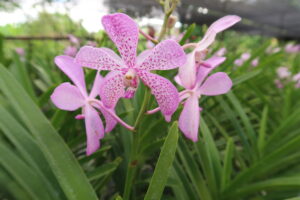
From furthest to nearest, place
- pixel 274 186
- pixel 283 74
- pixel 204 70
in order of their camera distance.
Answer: pixel 283 74 < pixel 274 186 < pixel 204 70

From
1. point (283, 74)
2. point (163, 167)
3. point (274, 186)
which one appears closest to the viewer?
point (163, 167)

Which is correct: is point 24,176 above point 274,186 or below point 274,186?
above

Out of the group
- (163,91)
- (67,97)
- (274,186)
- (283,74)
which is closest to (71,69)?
(67,97)

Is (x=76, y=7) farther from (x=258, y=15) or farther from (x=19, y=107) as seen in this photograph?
(x=258, y=15)

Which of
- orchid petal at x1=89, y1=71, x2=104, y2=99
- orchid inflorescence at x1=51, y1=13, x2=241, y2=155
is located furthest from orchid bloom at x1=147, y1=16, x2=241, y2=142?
orchid petal at x1=89, y1=71, x2=104, y2=99

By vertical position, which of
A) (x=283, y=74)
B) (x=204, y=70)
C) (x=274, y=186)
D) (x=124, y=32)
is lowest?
(x=283, y=74)

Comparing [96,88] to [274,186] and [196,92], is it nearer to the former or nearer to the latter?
[196,92]

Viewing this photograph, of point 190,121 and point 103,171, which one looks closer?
point 190,121

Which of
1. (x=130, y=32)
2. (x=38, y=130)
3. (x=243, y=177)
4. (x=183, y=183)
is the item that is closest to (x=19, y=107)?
(x=38, y=130)
